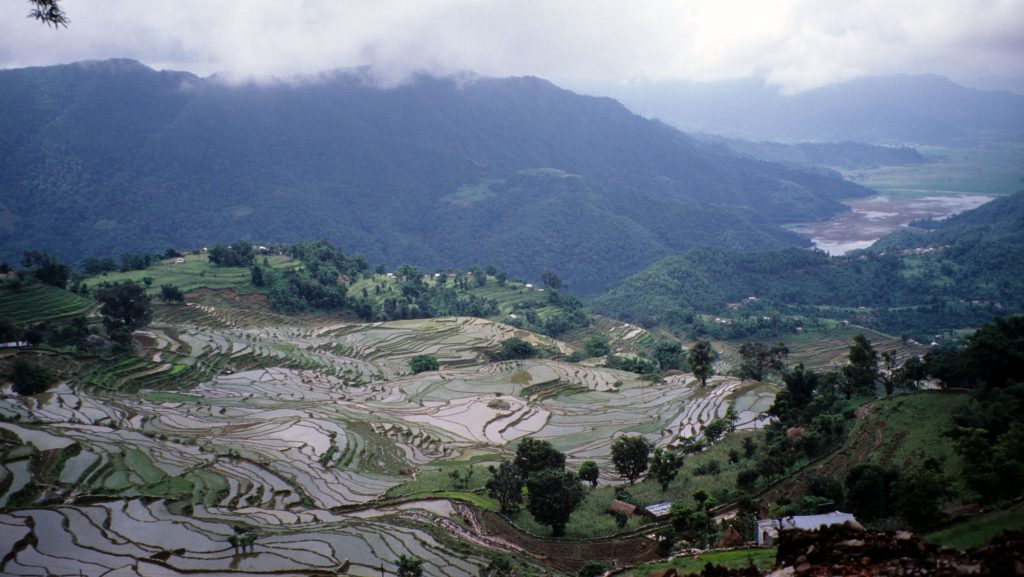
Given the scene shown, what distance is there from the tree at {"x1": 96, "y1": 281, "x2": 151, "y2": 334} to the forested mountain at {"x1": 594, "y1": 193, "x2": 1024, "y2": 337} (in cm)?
6801

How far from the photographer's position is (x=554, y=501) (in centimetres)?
2673

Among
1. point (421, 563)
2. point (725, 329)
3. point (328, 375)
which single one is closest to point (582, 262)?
point (725, 329)

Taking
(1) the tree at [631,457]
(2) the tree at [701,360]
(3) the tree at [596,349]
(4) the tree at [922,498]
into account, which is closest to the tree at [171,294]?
(3) the tree at [596,349]

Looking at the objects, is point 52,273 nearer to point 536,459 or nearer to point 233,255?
point 233,255

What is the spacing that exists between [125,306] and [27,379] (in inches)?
738

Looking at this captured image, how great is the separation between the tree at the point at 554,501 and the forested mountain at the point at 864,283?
72601mm

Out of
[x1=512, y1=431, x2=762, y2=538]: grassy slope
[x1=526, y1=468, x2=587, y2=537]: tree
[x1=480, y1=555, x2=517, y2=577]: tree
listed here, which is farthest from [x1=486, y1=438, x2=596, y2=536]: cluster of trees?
[x1=480, y1=555, x2=517, y2=577]: tree

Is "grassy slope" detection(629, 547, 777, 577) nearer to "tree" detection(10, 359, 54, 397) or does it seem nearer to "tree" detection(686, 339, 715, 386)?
"tree" detection(686, 339, 715, 386)

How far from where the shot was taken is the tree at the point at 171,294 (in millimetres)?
70000

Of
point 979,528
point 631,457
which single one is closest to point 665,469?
point 631,457

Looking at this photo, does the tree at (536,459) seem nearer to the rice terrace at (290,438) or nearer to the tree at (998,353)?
the rice terrace at (290,438)

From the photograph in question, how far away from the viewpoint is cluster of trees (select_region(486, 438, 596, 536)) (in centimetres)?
2678

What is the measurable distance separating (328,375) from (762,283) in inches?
3319

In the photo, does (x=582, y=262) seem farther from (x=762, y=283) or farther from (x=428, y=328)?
(x=428, y=328)
